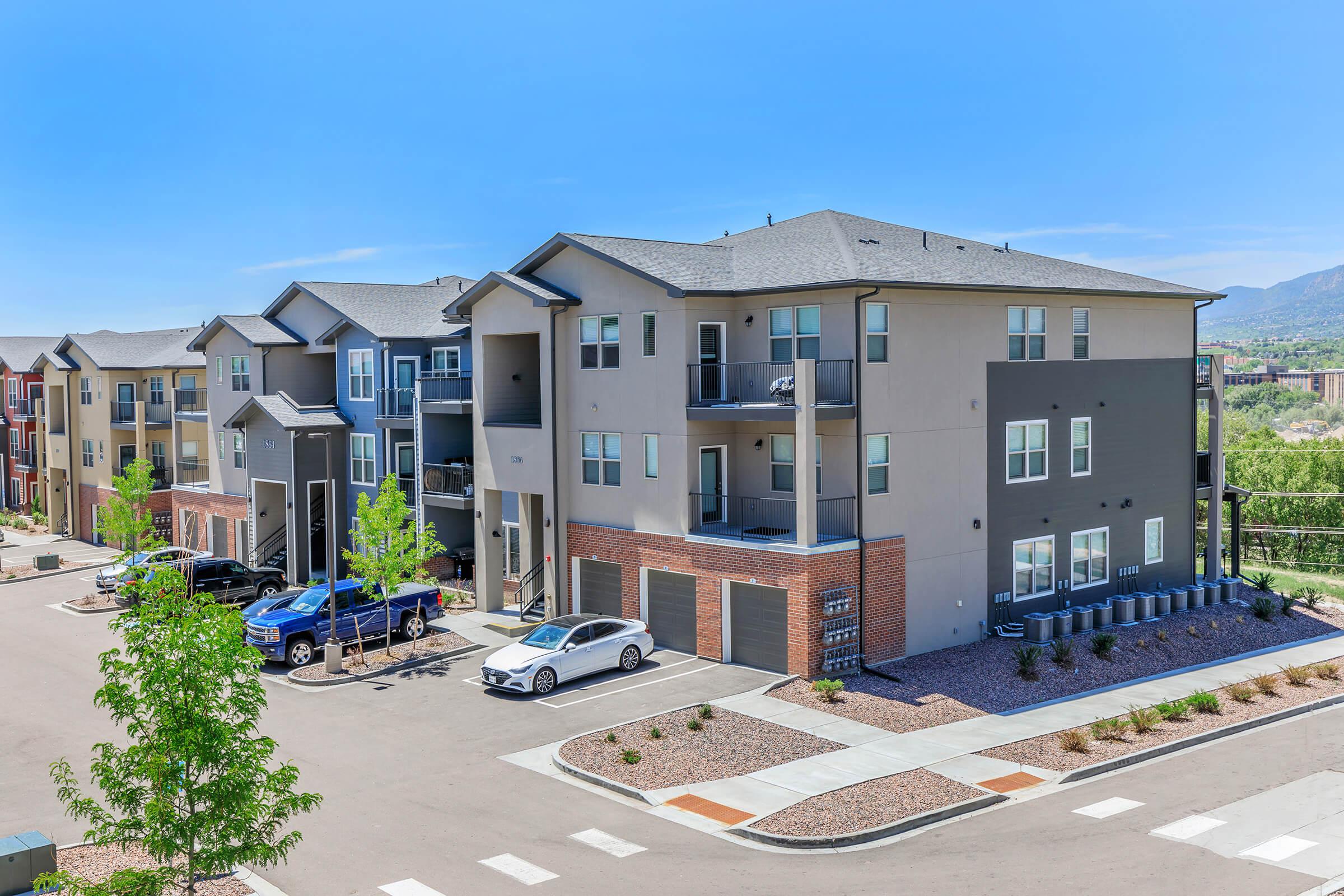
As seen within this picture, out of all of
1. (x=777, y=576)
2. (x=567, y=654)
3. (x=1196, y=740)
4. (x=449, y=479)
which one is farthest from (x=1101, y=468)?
(x=449, y=479)

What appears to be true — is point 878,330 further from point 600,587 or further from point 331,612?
point 331,612

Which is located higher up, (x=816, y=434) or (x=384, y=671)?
(x=816, y=434)

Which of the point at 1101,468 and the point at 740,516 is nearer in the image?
the point at 740,516

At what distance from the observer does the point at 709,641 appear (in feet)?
89.3

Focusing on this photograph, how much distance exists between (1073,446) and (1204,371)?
26.3 ft

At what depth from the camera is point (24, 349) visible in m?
Answer: 67.2

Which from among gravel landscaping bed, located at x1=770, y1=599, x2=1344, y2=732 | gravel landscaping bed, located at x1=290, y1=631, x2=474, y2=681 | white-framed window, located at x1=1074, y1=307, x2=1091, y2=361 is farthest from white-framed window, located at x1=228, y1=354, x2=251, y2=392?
white-framed window, located at x1=1074, y1=307, x2=1091, y2=361

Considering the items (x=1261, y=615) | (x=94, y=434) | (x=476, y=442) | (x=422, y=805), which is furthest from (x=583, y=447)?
(x=94, y=434)

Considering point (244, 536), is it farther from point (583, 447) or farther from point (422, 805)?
point (422, 805)

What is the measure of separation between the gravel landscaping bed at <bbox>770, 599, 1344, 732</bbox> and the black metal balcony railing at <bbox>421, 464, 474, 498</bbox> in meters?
14.3

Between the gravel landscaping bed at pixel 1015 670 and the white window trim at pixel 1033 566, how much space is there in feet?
5.06

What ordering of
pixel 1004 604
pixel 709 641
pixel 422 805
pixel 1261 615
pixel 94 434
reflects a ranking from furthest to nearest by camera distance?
pixel 94 434, pixel 1261 615, pixel 1004 604, pixel 709 641, pixel 422 805

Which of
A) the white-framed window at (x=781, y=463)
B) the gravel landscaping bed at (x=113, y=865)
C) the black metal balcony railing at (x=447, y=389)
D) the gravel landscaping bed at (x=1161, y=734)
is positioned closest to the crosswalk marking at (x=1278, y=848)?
the gravel landscaping bed at (x=1161, y=734)

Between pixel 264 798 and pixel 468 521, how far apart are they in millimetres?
26435
